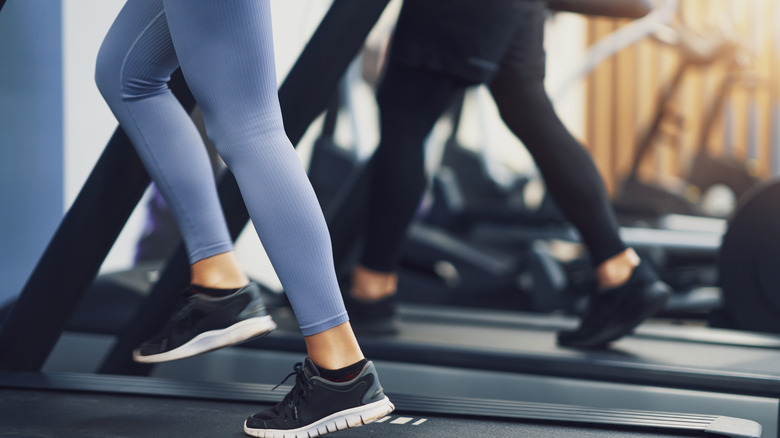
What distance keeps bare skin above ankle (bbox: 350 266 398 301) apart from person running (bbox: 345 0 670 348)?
12 cm

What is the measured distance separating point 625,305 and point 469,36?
1.97ft

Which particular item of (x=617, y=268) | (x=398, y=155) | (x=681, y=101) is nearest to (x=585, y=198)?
(x=617, y=268)

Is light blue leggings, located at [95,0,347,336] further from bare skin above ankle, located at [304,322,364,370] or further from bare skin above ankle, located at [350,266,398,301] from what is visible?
bare skin above ankle, located at [350,266,398,301]

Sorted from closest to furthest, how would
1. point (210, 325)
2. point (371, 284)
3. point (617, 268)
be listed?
point (210, 325) < point (617, 268) < point (371, 284)

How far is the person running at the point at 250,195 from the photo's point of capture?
0.88 meters

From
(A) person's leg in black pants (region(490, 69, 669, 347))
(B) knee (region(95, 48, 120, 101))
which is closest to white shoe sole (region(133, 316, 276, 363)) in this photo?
(B) knee (region(95, 48, 120, 101))

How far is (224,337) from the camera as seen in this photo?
995 mm

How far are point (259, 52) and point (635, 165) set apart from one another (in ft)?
11.9

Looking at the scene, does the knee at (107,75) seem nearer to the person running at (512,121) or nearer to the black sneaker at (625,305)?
the person running at (512,121)

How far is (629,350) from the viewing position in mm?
1616

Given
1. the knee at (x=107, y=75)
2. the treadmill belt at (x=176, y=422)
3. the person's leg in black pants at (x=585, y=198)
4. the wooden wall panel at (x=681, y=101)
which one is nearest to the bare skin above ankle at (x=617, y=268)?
the person's leg in black pants at (x=585, y=198)

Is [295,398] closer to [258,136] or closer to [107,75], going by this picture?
[258,136]

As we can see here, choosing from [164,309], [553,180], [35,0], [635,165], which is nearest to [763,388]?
[553,180]

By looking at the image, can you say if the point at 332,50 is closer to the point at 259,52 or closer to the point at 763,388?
the point at 259,52
